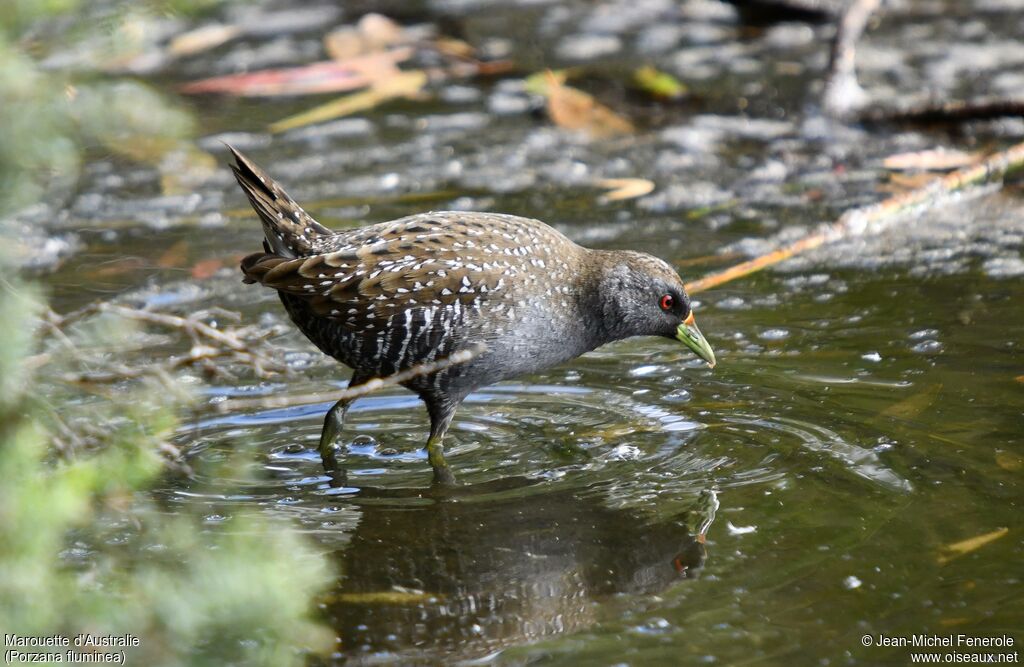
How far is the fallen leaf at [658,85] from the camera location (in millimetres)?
8430

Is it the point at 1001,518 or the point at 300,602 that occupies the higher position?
the point at 300,602

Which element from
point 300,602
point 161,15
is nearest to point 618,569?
point 300,602

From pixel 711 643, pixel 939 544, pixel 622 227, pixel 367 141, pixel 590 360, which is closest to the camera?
pixel 711 643

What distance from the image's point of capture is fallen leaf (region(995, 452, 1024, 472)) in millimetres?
3900

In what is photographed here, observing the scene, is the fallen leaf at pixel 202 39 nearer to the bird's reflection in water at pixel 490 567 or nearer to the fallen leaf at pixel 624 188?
the fallen leaf at pixel 624 188

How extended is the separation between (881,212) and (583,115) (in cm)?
258

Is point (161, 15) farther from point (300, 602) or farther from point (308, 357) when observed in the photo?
point (308, 357)

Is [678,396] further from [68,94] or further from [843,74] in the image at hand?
[843,74]

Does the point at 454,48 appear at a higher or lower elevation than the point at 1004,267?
higher

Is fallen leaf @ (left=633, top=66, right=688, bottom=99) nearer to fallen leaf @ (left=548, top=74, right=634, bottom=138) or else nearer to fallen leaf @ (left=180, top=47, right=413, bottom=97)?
fallen leaf @ (left=548, top=74, right=634, bottom=138)

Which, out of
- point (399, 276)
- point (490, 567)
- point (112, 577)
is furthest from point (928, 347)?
point (112, 577)

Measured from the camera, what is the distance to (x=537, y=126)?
829cm

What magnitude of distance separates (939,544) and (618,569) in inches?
34.4

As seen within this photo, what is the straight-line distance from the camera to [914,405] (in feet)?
14.6
